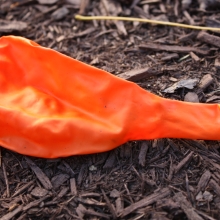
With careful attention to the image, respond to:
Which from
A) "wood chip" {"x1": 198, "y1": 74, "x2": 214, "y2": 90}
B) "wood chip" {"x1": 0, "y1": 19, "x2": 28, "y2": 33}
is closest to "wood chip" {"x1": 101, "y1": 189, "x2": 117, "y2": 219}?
"wood chip" {"x1": 198, "y1": 74, "x2": 214, "y2": 90}

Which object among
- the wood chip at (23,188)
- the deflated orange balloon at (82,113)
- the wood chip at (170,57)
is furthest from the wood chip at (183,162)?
the wood chip at (170,57)

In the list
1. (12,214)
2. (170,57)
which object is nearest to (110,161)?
(12,214)

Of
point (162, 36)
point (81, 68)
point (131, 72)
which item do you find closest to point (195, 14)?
point (162, 36)

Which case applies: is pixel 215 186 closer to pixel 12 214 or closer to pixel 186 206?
pixel 186 206

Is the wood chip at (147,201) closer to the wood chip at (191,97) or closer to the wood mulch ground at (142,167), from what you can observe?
the wood mulch ground at (142,167)

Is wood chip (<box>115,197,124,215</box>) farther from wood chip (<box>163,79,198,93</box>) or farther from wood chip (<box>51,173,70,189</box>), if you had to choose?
wood chip (<box>163,79,198,93</box>)
